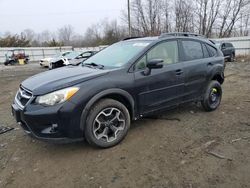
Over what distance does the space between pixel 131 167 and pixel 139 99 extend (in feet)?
3.99

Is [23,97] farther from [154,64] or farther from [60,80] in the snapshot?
[154,64]

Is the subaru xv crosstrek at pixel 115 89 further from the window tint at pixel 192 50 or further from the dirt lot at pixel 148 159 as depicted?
the dirt lot at pixel 148 159

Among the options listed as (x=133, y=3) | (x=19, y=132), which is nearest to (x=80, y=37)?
(x=133, y=3)

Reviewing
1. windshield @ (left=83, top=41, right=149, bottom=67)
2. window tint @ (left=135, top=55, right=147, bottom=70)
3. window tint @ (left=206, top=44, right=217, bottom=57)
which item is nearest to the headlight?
windshield @ (left=83, top=41, right=149, bottom=67)

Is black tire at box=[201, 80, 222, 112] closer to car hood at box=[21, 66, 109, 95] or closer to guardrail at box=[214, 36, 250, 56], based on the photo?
car hood at box=[21, 66, 109, 95]

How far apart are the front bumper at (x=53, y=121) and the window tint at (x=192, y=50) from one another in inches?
103

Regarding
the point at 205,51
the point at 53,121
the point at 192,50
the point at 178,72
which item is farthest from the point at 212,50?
the point at 53,121

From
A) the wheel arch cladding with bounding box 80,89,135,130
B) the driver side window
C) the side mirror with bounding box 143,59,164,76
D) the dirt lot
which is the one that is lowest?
the dirt lot

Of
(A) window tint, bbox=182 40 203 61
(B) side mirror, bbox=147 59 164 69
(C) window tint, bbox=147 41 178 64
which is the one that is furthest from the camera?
(A) window tint, bbox=182 40 203 61

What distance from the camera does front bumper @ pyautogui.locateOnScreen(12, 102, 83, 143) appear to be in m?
3.39

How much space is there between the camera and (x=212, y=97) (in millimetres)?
5617

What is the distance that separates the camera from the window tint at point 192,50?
501 centimetres

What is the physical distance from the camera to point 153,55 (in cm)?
444

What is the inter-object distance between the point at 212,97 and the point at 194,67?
1.02 metres
